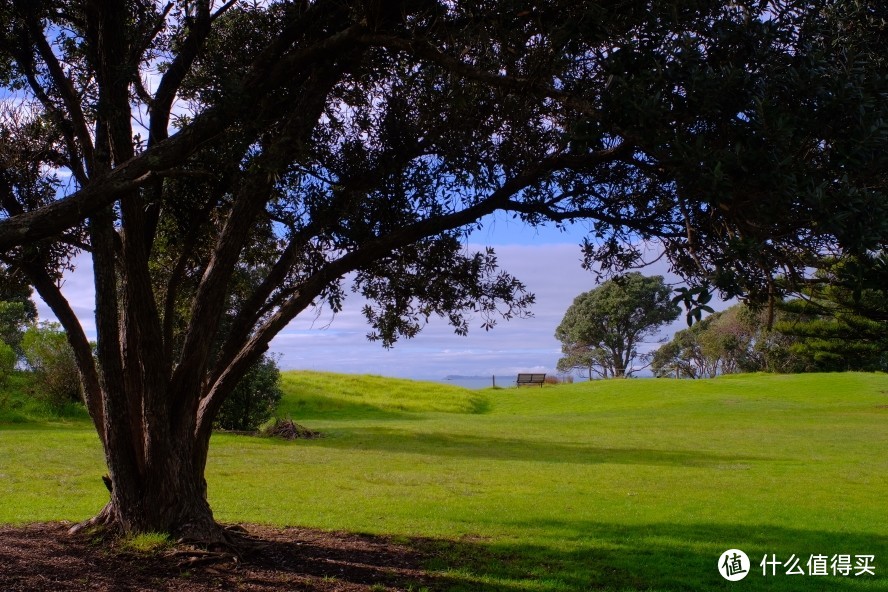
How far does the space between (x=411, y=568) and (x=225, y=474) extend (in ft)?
31.9

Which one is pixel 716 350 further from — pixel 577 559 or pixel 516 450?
pixel 577 559

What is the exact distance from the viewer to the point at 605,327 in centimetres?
6462

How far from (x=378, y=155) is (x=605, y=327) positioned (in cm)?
5808

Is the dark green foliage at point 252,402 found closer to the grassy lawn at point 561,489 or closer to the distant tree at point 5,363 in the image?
the grassy lawn at point 561,489

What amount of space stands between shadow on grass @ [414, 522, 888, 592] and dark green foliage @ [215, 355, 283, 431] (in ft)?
53.3

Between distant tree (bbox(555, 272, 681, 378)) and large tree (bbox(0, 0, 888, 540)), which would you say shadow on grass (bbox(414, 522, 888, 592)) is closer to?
large tree (bbox(0, 0, 888, 540))

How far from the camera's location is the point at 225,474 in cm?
1678

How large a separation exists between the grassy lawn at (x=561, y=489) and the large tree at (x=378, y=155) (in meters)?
3.32

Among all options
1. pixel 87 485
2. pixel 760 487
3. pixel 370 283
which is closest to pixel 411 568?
pixel 370 283

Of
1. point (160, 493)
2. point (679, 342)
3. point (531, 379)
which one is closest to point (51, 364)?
point (160, 493)

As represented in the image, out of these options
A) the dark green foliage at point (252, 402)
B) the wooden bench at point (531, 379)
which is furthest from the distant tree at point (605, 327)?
the dark green foliage at point (252, 402)

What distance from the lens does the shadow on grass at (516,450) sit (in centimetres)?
2052

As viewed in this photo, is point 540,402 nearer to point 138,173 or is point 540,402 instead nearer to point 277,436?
point 277,436

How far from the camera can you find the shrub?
28.8 meters
